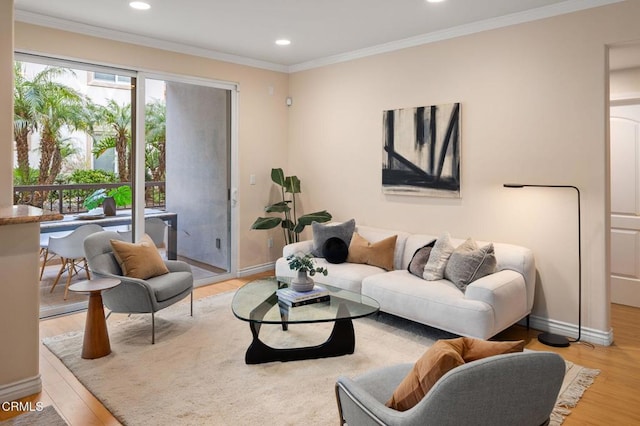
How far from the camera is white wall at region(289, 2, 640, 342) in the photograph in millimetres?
3613

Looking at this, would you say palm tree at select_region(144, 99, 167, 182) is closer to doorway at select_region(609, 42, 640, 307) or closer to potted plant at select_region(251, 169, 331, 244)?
potted plant at select_region(251, 169, 331, 244)

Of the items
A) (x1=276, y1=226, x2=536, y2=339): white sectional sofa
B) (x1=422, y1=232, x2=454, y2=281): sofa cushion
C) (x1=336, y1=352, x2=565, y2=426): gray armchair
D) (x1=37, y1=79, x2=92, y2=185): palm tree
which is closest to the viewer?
(x1=336, y1=352, x2=565, y2=426): gray armchair

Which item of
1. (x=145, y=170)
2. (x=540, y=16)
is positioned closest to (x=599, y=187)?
(x=540, y=16)

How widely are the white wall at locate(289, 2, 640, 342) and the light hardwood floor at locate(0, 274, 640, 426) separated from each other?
10.9 inches

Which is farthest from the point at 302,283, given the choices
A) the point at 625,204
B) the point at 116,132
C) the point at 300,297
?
the point at 625,204

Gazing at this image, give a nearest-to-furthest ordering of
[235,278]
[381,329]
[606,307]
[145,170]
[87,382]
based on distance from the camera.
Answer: [87,382] → [606,307] → [381,329] → [145,170] → [235,278]

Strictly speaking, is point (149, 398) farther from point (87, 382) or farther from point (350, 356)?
point (350, 356)

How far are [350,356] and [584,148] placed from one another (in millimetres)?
2510

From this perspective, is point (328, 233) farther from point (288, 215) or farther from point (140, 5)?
point (140, 5)

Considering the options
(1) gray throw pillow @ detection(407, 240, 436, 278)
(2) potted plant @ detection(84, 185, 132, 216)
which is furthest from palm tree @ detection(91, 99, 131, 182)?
(1) gray throw pillow @ detection(407, 240, 436, 278)

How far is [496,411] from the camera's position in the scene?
1483 millimetres

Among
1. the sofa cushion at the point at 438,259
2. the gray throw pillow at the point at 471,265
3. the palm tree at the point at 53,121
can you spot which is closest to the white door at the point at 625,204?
the gray throw pillow at the point at 471,265

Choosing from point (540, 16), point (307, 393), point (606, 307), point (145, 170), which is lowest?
point (307, 393)

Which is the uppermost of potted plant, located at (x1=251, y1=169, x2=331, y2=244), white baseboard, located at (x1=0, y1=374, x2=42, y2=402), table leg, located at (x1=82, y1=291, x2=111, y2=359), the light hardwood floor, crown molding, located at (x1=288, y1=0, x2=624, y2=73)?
crown molding, located at (x1=288, y1=0, x2=624, y2=73)
